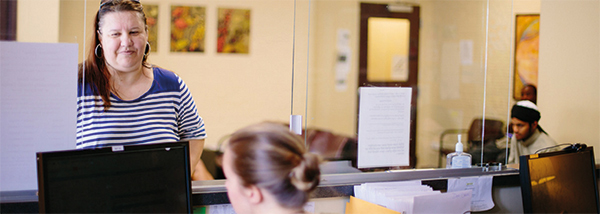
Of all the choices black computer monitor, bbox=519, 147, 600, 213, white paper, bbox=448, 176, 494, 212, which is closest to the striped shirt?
white paper, bbox=448, 176, 494, 212

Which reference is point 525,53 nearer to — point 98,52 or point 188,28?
point 188,28

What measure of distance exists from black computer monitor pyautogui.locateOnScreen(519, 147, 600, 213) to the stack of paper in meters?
0.21

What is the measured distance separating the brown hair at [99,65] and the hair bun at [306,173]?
780mm

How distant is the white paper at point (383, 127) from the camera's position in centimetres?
194

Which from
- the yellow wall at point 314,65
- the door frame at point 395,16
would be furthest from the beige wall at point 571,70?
the door frame at point 395,16

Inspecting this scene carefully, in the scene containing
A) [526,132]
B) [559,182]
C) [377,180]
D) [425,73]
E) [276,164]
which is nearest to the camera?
[276,164]

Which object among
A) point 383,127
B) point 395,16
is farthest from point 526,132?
point 395,16

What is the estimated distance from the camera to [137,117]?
5.25 ft

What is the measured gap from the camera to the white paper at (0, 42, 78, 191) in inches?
55.5

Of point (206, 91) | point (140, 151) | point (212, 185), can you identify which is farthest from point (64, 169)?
point (206, 91)

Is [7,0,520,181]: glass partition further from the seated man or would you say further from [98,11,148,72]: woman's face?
the seated man

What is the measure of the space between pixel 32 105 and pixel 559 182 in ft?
5.73

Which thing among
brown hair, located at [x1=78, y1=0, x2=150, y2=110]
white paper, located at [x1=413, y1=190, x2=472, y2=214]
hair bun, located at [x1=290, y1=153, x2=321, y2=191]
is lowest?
white paper, located at [x1=413, y1=190, x2=472, y2=214]

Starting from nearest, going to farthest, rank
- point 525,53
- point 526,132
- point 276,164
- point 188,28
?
point 276,164
point 526,132
point 188,28
point 525,53
